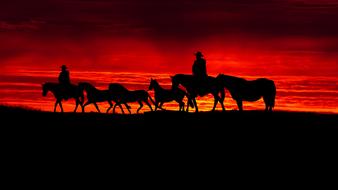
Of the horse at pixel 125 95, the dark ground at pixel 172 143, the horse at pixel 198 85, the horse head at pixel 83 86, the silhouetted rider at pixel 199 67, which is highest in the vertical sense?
the silhouetted rider at pixel 199 67

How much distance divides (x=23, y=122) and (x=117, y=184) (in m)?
11.8

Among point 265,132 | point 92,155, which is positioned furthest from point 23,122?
point 265,132

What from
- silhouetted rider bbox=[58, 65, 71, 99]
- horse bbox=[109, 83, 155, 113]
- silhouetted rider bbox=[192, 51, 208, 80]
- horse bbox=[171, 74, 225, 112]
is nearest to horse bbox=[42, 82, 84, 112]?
silhouetted rider bbox=[58, 65, 71, 99]

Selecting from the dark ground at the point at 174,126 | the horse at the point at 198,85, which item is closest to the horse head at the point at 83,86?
the dark ground at the point at 174,126

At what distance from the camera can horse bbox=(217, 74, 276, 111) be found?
1471 inches

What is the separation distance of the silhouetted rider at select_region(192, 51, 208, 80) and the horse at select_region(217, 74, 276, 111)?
146 centimetres

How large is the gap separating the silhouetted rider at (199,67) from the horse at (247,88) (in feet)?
4.79

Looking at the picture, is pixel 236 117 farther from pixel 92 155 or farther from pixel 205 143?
pixel 92 155

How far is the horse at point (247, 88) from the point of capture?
37375 millimetres

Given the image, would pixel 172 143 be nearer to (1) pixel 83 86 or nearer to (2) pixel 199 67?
(2) pixel 199 67

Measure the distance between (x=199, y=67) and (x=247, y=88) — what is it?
9.29 ft

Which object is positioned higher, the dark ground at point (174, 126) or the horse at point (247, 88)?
the horse at point (247, 88)

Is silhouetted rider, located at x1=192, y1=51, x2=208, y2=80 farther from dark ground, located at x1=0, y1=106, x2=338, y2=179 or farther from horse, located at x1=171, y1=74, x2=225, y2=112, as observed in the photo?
dark ground, located at x1=0, y1=106, x2=338, y2=179

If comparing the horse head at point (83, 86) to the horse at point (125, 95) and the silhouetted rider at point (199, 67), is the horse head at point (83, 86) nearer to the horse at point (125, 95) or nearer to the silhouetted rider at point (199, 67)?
the horse at point (125, 95)
